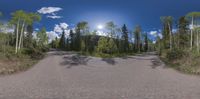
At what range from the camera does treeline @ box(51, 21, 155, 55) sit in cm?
5669

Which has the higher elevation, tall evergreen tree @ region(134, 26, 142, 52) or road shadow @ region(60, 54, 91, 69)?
tall evergreen tree @ region(134, 26, 142, 52)

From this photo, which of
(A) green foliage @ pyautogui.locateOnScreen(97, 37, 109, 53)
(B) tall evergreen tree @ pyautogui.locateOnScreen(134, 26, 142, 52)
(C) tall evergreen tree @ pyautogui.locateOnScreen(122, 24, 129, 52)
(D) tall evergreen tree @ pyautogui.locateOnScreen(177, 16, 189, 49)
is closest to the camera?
(A) green foliage @ pyautogui.locateOnScreen(97, 37, 109, 53)

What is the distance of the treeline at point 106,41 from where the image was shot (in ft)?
186

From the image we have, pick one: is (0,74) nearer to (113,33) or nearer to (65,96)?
(65,96)

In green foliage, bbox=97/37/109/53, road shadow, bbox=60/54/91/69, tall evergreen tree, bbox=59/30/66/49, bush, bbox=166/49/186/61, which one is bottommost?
road shadow, bbox=60/54/91/69

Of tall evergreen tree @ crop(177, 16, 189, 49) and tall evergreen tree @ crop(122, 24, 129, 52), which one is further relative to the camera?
tall evergreen tree @ crop(122, 24, 129, 52)

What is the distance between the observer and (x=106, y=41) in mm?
56031

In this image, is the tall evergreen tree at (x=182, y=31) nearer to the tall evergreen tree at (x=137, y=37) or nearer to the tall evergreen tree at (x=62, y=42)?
the tall evergreen tree at (x=137, y=37)

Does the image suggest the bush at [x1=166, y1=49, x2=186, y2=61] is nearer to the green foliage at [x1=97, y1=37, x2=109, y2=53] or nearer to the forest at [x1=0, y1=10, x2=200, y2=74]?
the forest at [x1=0, y1=10, x2=200, y2=74]

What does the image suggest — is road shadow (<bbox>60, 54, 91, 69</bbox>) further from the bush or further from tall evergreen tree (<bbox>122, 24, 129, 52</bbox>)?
tall evergreen tree (<bbox>122, 24, 129, 52</bbox>)

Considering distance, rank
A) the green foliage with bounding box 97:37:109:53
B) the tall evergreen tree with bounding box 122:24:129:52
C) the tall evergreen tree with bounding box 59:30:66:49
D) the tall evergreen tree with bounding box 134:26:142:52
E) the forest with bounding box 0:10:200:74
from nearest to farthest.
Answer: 1. the forest with bounding box 0:10:200:74
2. the green foliage with bounding box 97:37:109:53
3. the tall evergreen tree with bounding box 122:24:129:52
4. the tall evergreen tree with bounding box 134:26:142:52
5. the tall evergreen tree with bounding box 59:30:66:49

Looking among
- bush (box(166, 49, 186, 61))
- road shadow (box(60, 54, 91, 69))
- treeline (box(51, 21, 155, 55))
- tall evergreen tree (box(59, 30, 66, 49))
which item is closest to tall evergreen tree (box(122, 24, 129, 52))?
treeline (box(51, 21, 155, 55))

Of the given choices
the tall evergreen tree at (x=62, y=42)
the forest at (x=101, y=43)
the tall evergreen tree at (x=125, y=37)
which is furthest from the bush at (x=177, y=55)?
the tall evergreen tree at (x=62, y=42)

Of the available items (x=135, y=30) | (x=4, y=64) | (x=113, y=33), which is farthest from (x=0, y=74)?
(x=135, y=30)
